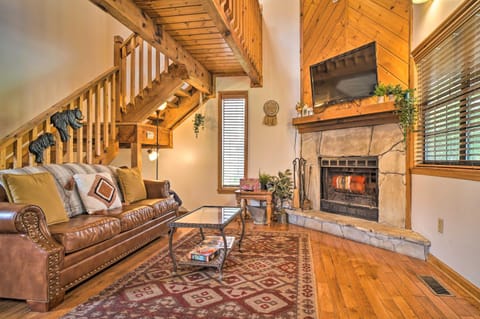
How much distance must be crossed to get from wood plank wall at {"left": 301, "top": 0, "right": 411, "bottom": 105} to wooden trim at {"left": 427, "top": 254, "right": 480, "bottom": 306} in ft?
6.95

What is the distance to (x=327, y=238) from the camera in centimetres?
395

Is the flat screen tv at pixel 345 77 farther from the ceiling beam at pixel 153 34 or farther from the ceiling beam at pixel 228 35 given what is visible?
the ceiling beam at pixel 153 34

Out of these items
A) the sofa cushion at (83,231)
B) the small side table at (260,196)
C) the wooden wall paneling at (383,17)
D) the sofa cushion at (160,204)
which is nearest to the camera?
the sofa cushion at (83,231)

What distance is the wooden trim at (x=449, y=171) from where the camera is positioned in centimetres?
236

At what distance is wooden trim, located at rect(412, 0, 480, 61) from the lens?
95.6 inches

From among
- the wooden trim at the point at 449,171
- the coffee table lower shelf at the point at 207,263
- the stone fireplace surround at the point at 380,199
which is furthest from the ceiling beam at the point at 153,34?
the wooden trim at the point at 449,171

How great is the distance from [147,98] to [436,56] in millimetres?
3724

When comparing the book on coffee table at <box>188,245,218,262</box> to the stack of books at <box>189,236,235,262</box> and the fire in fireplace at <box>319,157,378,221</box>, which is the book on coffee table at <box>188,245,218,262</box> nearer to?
the stack of books at <box>189,236,235,262</box>

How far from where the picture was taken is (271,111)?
5293 mm

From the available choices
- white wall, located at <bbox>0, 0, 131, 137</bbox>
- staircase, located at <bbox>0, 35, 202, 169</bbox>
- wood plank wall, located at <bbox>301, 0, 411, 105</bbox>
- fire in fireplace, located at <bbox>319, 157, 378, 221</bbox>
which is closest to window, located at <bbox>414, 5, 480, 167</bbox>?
wood plank wall, located at <bbox>301, 0, 411, 105</bbox>

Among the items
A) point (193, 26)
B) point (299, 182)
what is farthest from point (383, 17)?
point (299, 182)

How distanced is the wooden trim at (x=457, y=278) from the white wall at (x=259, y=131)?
2675 millimetres

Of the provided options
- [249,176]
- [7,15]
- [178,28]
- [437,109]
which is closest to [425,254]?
[437,109]

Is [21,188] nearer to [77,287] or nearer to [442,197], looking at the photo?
[77,287]
